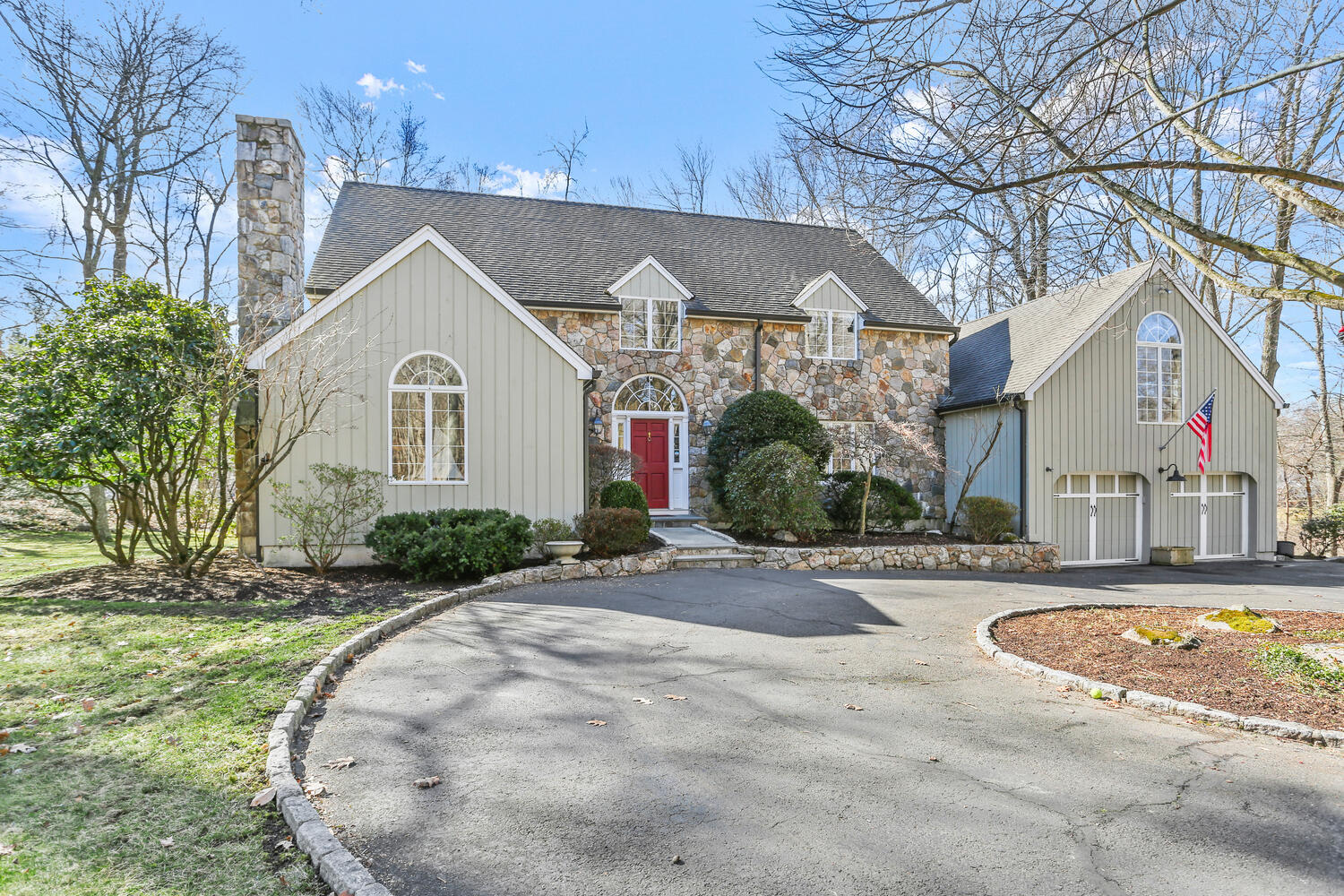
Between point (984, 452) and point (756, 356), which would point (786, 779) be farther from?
point (984, 452)

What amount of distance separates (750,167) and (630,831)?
27.3 meters

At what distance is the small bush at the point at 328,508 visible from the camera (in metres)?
10.4

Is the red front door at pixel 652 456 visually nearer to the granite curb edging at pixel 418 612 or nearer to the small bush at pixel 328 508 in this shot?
the granite curb edging at pixel 418 612

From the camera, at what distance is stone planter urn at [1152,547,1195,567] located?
53.7ft

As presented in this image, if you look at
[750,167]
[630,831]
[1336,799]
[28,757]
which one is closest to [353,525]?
[28,757]

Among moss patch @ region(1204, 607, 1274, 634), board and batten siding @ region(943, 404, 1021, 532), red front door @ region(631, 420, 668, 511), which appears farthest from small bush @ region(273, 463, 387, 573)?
board and batten siding @ region(943, 404, 1021, 532)

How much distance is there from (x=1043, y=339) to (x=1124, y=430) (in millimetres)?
2750

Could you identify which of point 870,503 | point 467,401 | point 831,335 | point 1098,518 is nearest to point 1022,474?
point 1098,518

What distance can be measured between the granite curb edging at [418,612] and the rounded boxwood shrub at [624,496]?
1354 mm

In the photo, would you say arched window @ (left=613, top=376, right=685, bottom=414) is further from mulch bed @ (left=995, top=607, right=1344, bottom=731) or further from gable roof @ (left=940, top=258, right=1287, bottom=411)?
mulch bed @ (left=995, top=607, right=1344, bottom=731)

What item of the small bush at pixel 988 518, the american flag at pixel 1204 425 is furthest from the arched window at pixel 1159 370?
the small bush at pixel 988 518

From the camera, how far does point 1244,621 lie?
7691 millimetres

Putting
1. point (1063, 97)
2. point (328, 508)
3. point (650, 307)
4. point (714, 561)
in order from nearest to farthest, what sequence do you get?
point (1063, 97) → point (328, 508) → point (714, 561) → point (650, 307)

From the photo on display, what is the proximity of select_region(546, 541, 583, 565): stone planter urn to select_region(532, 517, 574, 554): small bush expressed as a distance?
7.3 inches
